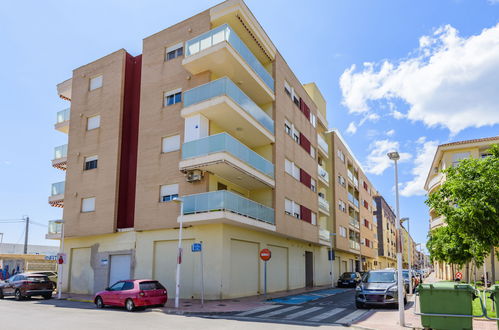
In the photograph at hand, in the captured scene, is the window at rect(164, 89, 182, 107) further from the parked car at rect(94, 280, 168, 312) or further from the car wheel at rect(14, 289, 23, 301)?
the car wheel at rect(14, 289, 23, 301)

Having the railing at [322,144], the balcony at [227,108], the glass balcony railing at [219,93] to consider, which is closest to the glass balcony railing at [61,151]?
the balcony at [227,108]

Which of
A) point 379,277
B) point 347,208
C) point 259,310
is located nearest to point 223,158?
point 259,310

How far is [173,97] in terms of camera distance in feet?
80.4

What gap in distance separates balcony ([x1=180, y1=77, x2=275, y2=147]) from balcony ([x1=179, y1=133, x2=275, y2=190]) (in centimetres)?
180

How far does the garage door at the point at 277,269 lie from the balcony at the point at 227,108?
26.8 feet

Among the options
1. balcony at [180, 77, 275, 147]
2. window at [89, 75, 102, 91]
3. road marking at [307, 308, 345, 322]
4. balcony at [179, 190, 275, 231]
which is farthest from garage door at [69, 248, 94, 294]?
road marking at [307, 308, 345, 322]

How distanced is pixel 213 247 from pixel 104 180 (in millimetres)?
9263

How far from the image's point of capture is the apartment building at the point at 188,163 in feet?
70.9

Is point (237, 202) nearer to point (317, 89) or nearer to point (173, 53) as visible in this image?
point (173, 53)

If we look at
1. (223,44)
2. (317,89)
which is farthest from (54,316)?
(317,89)

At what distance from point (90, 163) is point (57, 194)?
406 centimetres

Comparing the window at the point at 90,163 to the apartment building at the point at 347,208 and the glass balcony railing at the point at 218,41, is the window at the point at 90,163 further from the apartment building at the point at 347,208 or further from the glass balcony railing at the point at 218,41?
the apartment building at the point at 347,208

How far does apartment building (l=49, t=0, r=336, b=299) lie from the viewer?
2161 cm

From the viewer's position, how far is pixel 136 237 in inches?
945
